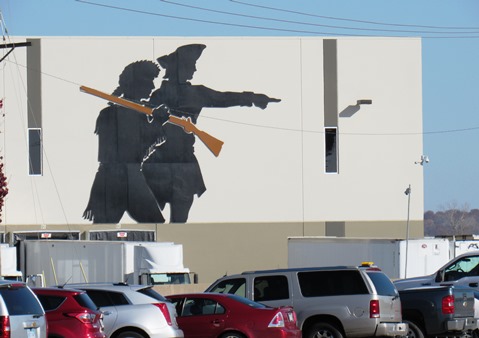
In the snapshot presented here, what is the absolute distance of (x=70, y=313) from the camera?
60.1ft

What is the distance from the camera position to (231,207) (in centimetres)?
5669

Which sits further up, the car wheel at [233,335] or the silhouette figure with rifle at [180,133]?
the silhouette figure with rifle at [180,133]

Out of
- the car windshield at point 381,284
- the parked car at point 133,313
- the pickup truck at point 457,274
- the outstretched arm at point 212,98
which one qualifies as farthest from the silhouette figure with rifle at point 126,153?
the parked car at point 133,313

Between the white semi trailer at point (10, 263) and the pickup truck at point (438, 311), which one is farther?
the white semi trailer at point (10, 263)

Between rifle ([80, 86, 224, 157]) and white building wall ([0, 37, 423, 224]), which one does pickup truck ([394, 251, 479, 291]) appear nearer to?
white building wall ([0, 37, 423, 224])

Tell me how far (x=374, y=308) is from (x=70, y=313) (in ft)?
21.2

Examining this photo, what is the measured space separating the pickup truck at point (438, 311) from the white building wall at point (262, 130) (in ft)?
109

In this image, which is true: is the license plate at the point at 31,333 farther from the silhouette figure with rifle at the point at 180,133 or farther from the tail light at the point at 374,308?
the silhouette figure with rifle at the point at 180,133

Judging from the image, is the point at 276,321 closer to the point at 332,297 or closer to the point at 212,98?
the point at 332,297

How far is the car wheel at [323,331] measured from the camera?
22.0m

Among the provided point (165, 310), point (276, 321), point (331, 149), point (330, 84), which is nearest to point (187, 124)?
point (331, 149)

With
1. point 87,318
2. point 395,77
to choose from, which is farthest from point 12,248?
point 395,77

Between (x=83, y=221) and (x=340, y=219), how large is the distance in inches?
528

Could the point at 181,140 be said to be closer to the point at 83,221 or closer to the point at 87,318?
the point at 83,221
